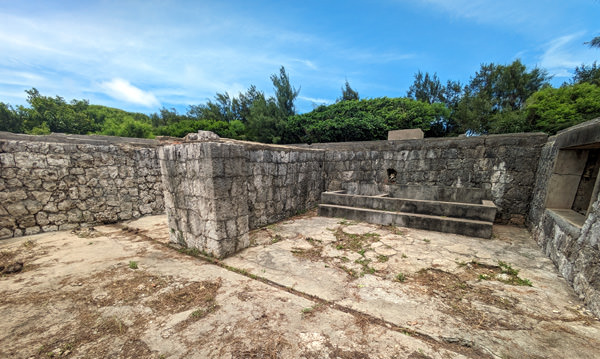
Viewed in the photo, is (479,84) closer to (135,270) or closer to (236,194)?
(236,194)

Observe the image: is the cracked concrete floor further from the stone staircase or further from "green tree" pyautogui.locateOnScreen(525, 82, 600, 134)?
"green tree" pyautogui.locateOnScreen(525, 82, 600, 134)

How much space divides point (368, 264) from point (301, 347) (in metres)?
1.84

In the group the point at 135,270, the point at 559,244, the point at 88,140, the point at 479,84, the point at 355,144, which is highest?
the point at 479,84

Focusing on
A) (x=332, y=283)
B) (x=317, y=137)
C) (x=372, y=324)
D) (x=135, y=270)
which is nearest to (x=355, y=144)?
(x=332, y=283)

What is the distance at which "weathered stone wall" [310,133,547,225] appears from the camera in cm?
500

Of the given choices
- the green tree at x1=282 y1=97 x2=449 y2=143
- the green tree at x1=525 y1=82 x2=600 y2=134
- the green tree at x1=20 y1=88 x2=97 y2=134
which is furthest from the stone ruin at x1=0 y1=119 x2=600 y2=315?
the green tree at x1=20 y1=88 x2=97 y2=134

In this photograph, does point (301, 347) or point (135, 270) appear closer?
point (301, 347)

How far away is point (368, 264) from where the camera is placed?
132 inches

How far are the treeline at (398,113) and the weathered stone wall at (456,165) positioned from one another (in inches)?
460

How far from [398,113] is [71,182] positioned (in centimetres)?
1940

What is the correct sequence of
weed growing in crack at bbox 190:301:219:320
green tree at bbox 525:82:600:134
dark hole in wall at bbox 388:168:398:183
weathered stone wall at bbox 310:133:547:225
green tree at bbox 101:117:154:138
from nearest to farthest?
weed growing in crack at bbox 190:301:219:320, weathered stone wall at bbox 310:133:547:225, dark hole in wall at bbox 388:168:398:183, green tree at bbox 525:82:600:134, green tree at bbox 101:117:154:138

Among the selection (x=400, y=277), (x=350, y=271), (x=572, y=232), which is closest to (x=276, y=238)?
(x=350, y=271)

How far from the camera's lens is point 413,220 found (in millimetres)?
4902

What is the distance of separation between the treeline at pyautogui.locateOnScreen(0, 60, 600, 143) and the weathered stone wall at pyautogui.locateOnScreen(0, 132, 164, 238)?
15.6m
